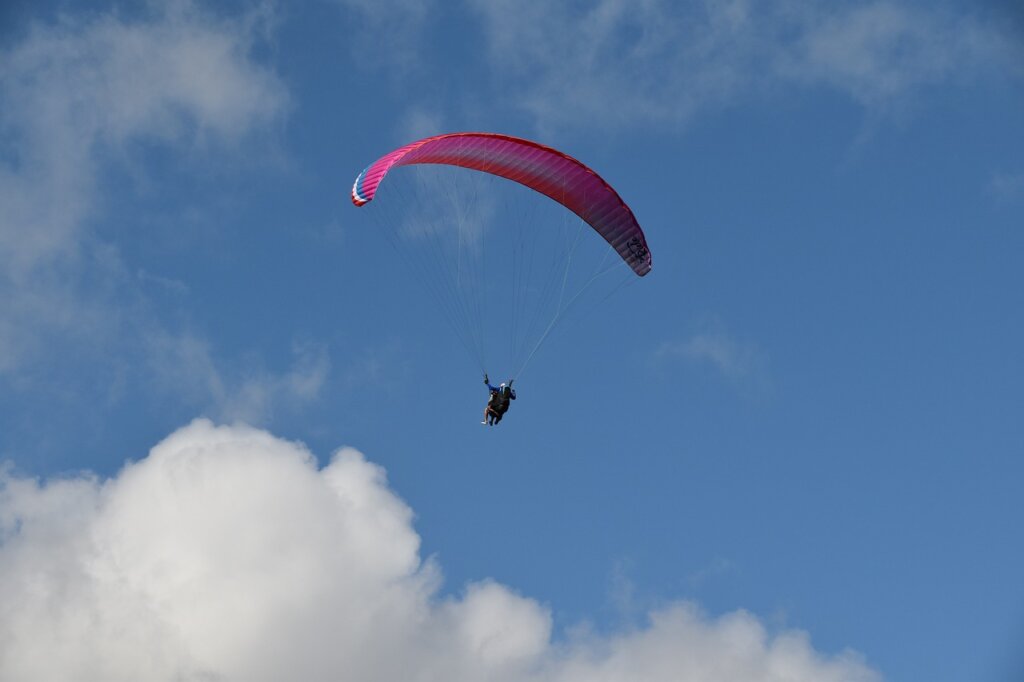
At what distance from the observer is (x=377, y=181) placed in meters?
46.6

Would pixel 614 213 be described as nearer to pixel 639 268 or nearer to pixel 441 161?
pixel 639 268

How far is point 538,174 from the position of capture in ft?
158

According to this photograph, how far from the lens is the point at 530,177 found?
159 feet

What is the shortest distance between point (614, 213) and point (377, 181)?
7.44m

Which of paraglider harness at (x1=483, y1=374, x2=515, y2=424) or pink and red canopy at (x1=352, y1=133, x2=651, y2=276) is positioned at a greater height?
pink and red canopy at (x1=352, y1=133, x2=651, y2=276)

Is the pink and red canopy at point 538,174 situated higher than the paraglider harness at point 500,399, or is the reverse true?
the pink and red canopy at point 538,174

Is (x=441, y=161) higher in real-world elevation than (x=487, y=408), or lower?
higher

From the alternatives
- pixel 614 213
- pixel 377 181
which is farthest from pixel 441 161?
pixel 614 213

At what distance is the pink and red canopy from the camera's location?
154 feet

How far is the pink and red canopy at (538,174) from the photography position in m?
47.0

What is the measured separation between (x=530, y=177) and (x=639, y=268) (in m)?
4.44

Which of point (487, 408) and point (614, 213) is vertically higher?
point (614, 213)

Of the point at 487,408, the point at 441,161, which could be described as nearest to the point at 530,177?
the point at 441,161

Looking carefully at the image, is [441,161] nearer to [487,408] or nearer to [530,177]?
[530,177]
